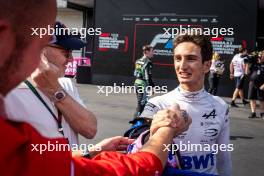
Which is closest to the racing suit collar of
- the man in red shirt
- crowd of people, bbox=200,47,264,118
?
the man in red shirt

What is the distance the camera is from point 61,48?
182 cm

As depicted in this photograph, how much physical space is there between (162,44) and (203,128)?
46.9 ft

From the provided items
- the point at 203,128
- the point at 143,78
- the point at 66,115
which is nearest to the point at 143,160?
the point at 66,115

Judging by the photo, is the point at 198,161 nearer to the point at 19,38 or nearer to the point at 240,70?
the point at 19,38

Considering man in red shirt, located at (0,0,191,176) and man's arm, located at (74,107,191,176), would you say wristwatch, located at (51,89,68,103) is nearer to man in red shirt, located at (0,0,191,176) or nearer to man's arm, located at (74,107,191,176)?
man's arm, located at (74,107,191,176)

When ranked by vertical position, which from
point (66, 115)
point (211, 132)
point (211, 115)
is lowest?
point (211, 132)

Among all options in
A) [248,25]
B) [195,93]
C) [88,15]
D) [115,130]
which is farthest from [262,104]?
[88,15]

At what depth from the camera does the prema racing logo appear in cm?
1633

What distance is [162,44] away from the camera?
16453 millimetres

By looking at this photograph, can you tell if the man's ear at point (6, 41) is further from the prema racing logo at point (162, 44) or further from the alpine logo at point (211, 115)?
the prema racing logo at point (162, 44)

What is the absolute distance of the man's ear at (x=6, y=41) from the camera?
73cm

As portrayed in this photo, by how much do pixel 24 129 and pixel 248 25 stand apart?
15.4 m

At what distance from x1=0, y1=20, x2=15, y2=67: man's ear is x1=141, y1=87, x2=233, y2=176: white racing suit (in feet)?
5.00

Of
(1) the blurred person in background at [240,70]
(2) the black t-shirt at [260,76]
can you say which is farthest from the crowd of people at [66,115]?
(1) the blurred person in background at [240,70]
